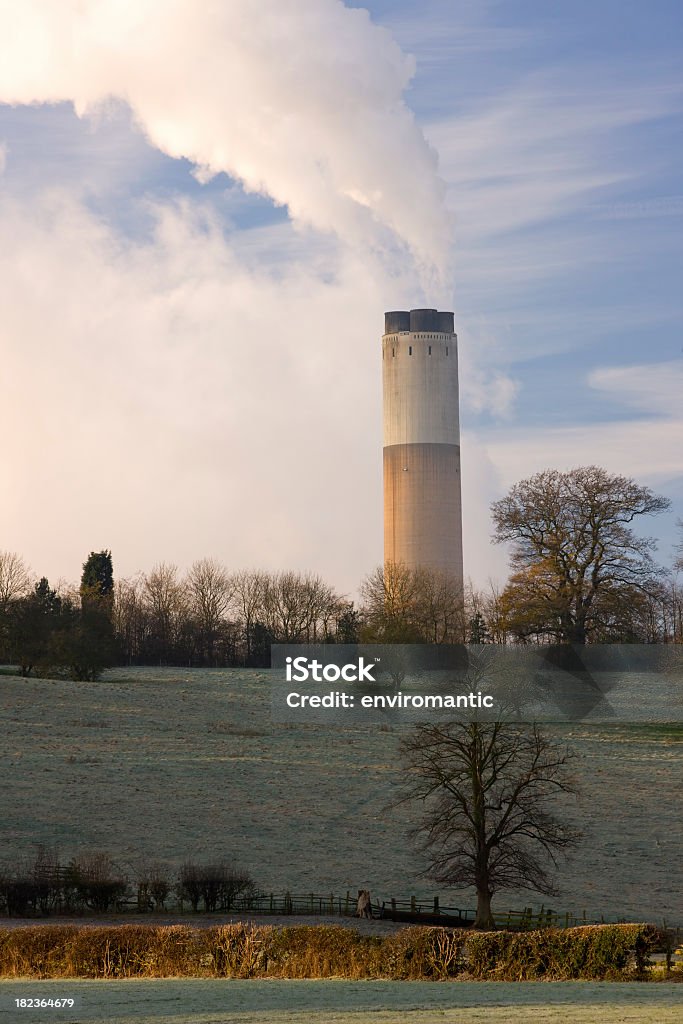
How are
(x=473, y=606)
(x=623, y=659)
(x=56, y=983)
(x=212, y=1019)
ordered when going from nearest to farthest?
(x=212, y=1019), (x=56, y=983), (x=623, y=659), (x=473, y=606)

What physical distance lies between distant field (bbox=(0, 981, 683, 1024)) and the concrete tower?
13405cm

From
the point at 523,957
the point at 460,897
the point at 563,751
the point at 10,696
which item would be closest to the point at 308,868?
the point at 460,897

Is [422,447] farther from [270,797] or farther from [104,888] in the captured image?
[104,888]

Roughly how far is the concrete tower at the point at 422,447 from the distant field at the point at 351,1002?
134053mm

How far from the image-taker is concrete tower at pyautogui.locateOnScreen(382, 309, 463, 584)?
155 meters

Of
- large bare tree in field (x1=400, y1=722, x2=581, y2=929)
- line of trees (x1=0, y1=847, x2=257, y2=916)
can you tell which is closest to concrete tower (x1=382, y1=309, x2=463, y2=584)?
large bare tree in field (x1=400, y1=722, x2=581, y2=929)

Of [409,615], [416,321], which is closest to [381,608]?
[409,615]

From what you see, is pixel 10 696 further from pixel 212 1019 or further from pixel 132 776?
pixel 212 1019

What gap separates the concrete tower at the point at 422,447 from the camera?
6088 inches

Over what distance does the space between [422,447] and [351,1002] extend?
140 metres

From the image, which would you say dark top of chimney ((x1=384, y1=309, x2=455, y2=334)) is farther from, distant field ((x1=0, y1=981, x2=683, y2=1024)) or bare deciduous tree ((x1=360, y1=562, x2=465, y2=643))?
distant field ((x1=0, y1=981, x2=683, y2=1024))

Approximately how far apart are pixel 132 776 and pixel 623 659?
86.2 ft

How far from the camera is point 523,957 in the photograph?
20.9 m

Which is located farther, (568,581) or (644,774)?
(568,581)
